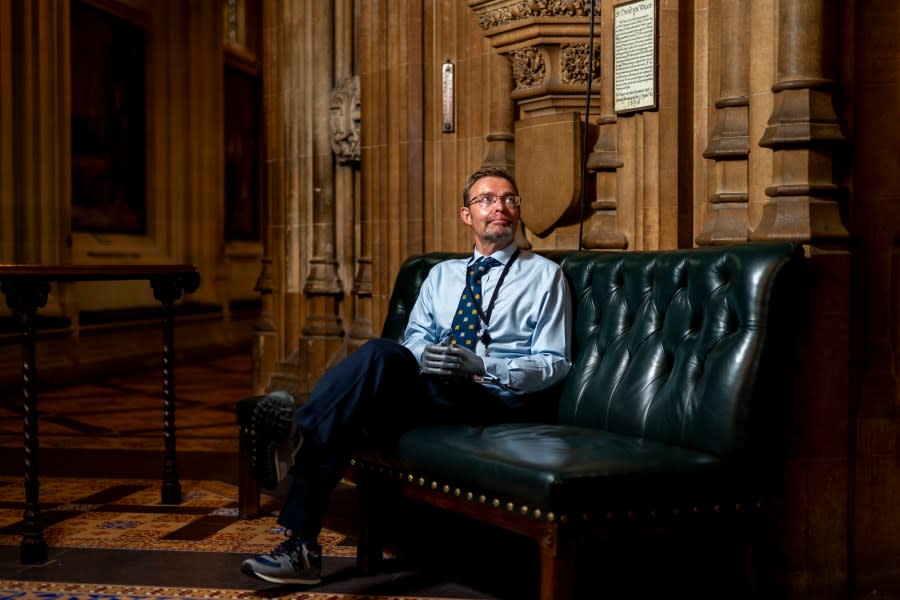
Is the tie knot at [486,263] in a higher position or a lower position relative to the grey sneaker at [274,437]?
higher

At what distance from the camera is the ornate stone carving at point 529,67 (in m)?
5.33

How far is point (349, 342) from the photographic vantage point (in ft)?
22.2

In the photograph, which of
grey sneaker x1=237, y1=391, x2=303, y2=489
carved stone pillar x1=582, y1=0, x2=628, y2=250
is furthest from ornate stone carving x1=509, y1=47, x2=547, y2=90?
grey sneaker x1=237, y1=391, x2=303, y2=489

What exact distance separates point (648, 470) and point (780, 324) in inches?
22.9

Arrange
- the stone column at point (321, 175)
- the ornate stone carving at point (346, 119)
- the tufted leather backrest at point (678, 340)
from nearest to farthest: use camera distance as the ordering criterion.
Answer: the tufted leather backrest at point (678, 340) → the ornate stone carving at point (346, 119) → the stone column at point (321, 175)

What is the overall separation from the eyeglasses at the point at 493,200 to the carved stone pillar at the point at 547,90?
4.35 feet

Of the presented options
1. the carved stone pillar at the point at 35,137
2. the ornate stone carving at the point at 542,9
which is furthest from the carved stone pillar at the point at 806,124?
the carved stone pillar at the point at 35,137

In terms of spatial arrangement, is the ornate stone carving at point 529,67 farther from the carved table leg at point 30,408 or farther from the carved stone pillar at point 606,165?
the carved table leg at point 30,408

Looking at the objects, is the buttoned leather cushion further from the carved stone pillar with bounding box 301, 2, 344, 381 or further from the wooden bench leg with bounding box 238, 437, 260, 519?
the carved stone pillar with bounding box 301, 2, 344, 381

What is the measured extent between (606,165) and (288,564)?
2089mm

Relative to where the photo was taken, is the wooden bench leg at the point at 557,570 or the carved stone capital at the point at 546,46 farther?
the carved stone capital at the point at 546,46

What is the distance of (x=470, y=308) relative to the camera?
3.73 metres

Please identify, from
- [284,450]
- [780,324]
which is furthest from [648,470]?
[284,450]

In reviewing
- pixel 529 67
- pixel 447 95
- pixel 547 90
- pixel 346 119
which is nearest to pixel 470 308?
pixel 547 90
